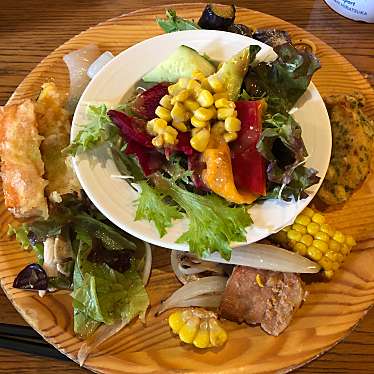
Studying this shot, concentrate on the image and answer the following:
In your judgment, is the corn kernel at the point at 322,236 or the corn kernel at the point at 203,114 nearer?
the corn kernel at the point at 203,114

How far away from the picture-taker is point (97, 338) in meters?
1.84

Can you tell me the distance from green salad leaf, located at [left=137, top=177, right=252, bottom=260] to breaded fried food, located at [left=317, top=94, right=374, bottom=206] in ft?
1.37

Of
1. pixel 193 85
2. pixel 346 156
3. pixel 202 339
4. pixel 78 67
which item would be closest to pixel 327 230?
pixel 346 156

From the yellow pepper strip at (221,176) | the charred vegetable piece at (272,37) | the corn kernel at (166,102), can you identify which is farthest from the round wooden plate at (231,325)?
the charred vegetable piece at (272,37)

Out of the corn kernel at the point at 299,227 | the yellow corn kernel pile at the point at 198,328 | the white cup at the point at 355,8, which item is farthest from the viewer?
the white cup at the point at 355,8

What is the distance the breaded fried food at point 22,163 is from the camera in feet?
6.46

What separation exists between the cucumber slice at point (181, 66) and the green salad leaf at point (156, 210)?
1.39ft

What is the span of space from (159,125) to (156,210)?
260 mm

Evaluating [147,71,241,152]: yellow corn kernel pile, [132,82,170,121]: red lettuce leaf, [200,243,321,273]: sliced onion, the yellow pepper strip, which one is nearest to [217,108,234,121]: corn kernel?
[147,71,241,152]: yellow corn kernel pile

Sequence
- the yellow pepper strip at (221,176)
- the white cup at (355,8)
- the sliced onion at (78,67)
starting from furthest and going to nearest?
the white cup at (355,8), the sliced onion at (78,67), the yellow pepper strip at (221,176)

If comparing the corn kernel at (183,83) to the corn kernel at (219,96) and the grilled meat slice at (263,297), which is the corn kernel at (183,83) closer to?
the corn kernel at (219,96)

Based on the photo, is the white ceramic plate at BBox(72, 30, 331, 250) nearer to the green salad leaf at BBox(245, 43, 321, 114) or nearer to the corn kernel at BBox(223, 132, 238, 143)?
the green salad leaf at BBox(245, 43, 321, 114)

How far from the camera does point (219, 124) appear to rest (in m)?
1.76

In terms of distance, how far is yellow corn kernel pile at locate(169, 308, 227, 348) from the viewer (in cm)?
179
